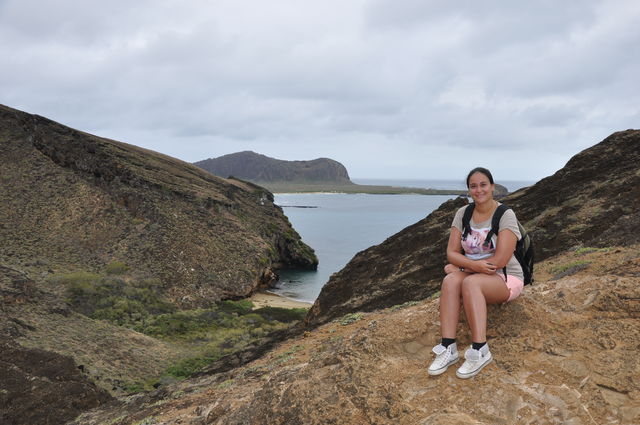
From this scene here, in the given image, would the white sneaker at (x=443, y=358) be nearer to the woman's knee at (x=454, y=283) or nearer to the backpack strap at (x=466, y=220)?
the woman's knee at (x=454, y=283)

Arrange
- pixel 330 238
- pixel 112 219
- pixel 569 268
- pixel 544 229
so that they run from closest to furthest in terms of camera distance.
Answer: pixel 569 268
pixel 544 229
pixel 112 219
pixel 330 238

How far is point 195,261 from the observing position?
43969 mm

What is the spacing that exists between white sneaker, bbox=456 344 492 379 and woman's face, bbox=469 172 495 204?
1.69 metres

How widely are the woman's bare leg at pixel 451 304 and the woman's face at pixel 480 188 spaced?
0.95 m

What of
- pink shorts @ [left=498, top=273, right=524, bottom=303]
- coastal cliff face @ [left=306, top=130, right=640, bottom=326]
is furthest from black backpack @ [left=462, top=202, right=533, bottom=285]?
coastal cliff face @ [left=306, top=130, right=640, bottom=326]

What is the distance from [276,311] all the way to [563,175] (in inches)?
953

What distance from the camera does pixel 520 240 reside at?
530cm

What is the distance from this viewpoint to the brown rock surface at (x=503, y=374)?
4250 mm

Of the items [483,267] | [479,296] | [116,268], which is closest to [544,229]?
[483,267]

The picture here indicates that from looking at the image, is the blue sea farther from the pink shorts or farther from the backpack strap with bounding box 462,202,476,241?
the pink shorts

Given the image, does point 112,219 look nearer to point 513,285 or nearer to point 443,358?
point 443,358

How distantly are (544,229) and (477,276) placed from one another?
42.7 feet

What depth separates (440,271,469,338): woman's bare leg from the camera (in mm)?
4965

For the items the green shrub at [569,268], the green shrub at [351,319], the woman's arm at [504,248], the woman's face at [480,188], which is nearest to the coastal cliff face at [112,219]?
the green shrub at [351,319]
